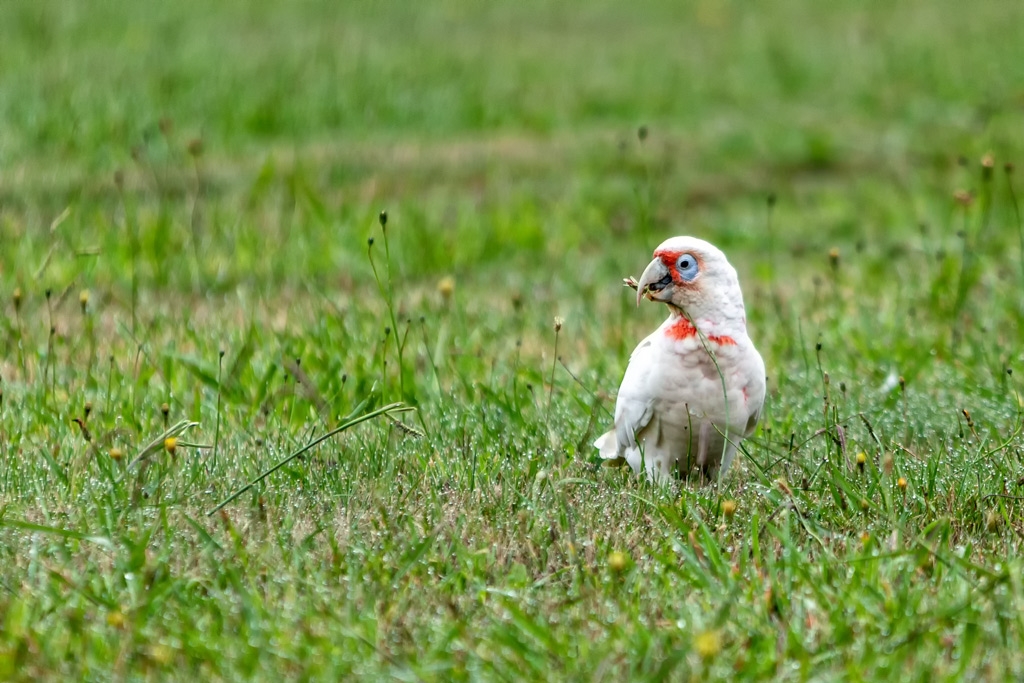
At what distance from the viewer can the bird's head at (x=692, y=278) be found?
326 centimetres

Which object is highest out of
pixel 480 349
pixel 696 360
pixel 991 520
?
pixel 696 360

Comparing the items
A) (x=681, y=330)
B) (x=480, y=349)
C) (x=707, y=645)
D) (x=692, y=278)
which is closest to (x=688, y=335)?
(x=681, y=330)

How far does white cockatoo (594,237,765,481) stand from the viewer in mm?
3264

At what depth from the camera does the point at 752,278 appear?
244 inches

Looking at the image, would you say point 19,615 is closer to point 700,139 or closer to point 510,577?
point 510,577

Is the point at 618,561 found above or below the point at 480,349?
above

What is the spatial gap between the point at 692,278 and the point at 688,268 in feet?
0.10

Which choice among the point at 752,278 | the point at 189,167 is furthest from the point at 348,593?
the point at 189,167

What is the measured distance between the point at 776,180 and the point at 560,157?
143 centimetres

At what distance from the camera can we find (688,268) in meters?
3.27

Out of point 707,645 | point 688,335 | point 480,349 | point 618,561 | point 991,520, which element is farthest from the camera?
point 480,349

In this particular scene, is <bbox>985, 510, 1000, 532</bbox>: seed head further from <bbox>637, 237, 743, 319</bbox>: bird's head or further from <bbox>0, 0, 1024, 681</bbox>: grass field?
<bbox>637, 237, 743, 319</bbox>: bird's head

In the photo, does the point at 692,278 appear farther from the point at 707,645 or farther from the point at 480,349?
the point at 480,349

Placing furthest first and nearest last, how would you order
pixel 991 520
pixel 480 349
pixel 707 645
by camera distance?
pixel 480 349, pixel 991 520, pixel 707 645
